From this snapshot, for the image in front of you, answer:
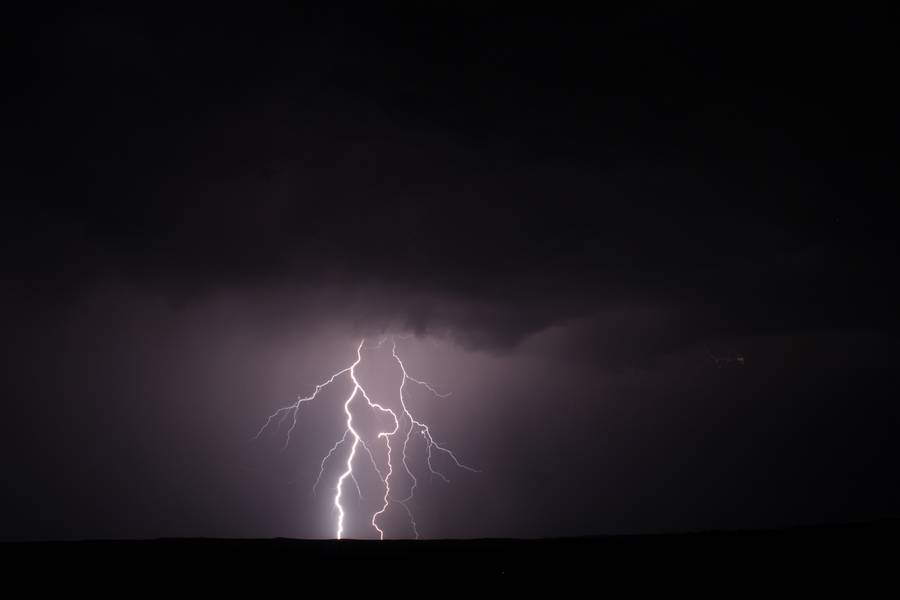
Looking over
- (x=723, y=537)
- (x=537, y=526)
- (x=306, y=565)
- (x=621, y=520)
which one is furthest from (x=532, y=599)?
(x=621, y=520)

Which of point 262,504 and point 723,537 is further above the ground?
point 262,504

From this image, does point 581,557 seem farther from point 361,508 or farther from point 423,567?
point 361,508

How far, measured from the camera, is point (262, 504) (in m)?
61.8

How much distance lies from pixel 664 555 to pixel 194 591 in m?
1.55

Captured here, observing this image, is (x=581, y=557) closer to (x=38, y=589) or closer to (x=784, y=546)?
(x=784, y=546)

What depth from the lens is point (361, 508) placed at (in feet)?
221

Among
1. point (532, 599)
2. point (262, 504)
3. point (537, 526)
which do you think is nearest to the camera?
point (532, 599)

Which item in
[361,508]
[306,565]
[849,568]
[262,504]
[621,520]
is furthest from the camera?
[621,520]

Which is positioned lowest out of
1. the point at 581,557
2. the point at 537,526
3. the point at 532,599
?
the point at 532,599

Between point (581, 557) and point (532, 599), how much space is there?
0.36 m

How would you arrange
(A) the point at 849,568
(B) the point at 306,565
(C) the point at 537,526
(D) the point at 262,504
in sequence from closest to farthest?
(A) the point at 849,568 → (B) the point at 306,565 → (D) the point at 262,504 → (C) the point at 537,526

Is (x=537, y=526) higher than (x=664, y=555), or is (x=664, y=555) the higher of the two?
(x=537, y=526)

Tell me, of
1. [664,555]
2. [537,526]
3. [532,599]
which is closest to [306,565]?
[532,599]

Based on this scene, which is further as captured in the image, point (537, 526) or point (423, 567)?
point (537, 526)
